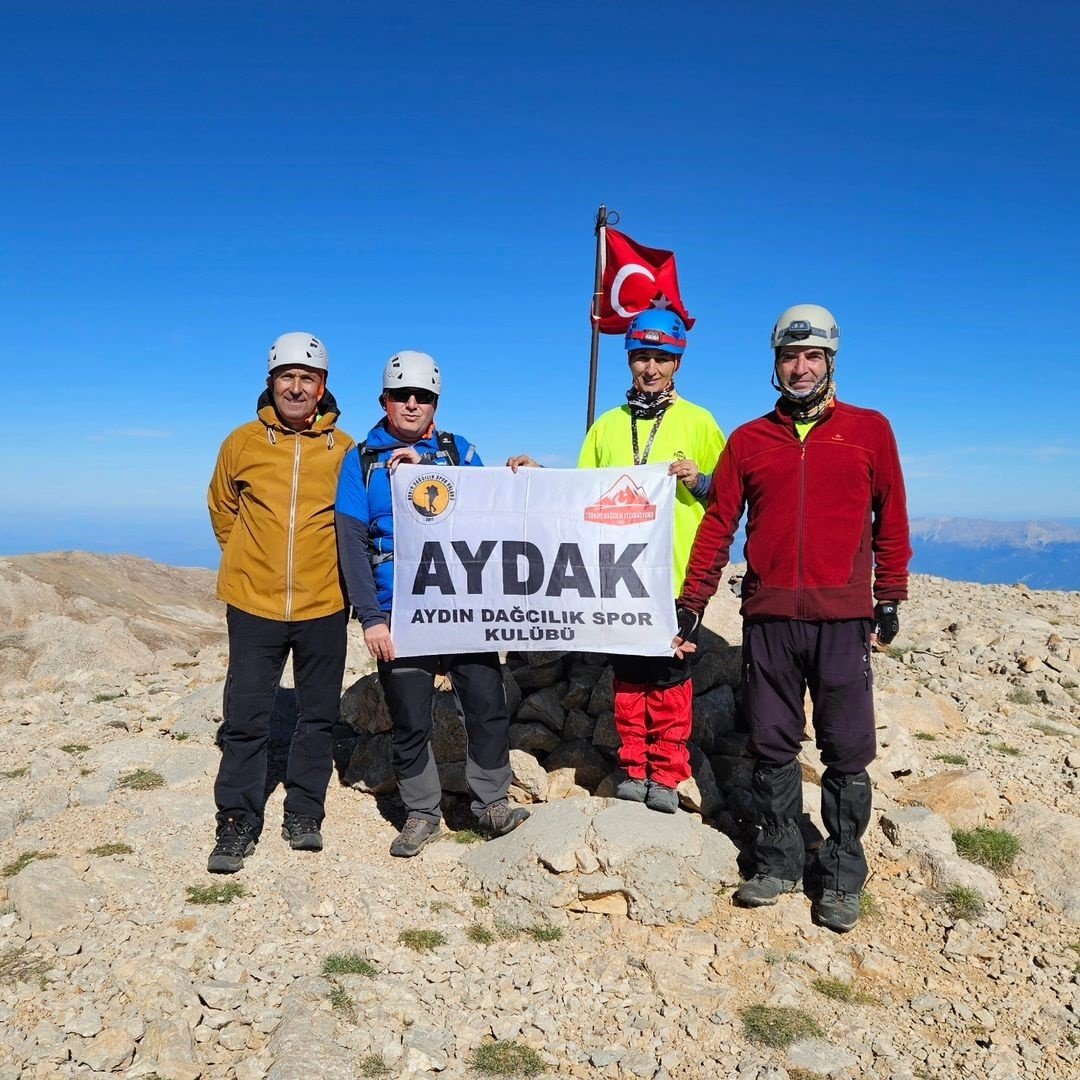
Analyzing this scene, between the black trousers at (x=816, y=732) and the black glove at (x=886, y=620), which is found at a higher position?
the black glove at (x=886, y=620)

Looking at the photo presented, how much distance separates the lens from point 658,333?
6.30 m

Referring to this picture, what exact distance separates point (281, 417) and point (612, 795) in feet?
14.8

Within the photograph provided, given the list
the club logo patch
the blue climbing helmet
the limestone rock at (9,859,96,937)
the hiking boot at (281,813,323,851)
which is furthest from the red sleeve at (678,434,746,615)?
the limestone rock at (9,859,96,937)

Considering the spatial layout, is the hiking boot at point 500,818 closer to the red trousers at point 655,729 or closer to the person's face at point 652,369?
the red trousers at point 655,729

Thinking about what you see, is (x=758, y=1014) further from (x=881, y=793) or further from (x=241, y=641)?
(x=241, y=641)

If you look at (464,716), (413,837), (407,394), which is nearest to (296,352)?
(407,394)

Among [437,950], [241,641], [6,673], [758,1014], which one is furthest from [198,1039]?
[6,673]

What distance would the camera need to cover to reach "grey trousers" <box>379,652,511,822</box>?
6711mm

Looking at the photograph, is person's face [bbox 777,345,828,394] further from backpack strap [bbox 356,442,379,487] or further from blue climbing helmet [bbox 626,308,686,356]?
backpack strap [bbox 356,442,379,487]

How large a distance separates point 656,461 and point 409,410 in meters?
2.08

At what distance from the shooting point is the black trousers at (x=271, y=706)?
262 inches

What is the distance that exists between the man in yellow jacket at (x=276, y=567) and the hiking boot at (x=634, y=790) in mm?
2624

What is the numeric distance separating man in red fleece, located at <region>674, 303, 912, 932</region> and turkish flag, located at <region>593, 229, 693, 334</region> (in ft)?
16.3

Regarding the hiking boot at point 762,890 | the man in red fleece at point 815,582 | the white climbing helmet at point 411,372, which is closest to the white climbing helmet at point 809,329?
the man in red fleece at point 815,582
